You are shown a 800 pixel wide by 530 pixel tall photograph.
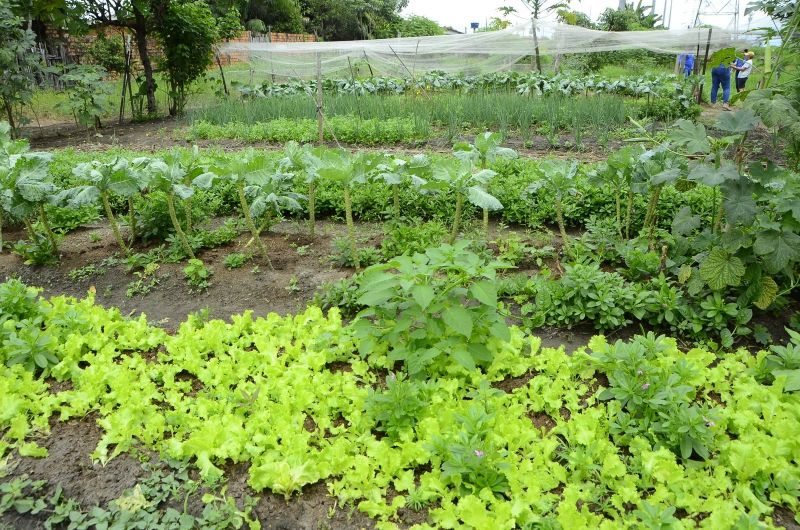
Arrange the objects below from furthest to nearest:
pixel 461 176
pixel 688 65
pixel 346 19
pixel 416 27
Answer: pixel 416 27
pixel 346 19
pixel 688 65
pixel 461 176

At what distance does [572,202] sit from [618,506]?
3063 millimetres

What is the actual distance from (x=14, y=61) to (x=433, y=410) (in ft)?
32.2

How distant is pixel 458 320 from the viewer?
2455 millimetres

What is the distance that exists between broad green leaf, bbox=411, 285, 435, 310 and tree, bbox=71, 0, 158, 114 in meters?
11.7

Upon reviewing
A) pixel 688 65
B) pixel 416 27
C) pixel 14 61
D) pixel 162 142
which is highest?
pixel 416 27

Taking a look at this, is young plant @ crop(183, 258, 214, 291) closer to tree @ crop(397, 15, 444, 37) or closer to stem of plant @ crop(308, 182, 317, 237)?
stem of plant @ crop(308, 182, 317, 237)

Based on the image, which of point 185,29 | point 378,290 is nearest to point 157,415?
point 378,290

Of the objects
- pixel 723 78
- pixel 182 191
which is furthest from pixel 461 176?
pixel 723 78

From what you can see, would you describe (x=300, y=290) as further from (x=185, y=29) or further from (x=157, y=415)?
(x=185, y=29)

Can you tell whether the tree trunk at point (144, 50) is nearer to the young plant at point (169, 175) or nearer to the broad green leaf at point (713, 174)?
the young plant at point (169, 175)

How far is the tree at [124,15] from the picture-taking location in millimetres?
11297

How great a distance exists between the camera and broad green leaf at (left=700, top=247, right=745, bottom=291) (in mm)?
2877

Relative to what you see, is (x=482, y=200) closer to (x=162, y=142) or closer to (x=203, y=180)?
(x=203, y=180)

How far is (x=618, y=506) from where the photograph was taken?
6.37 feet
